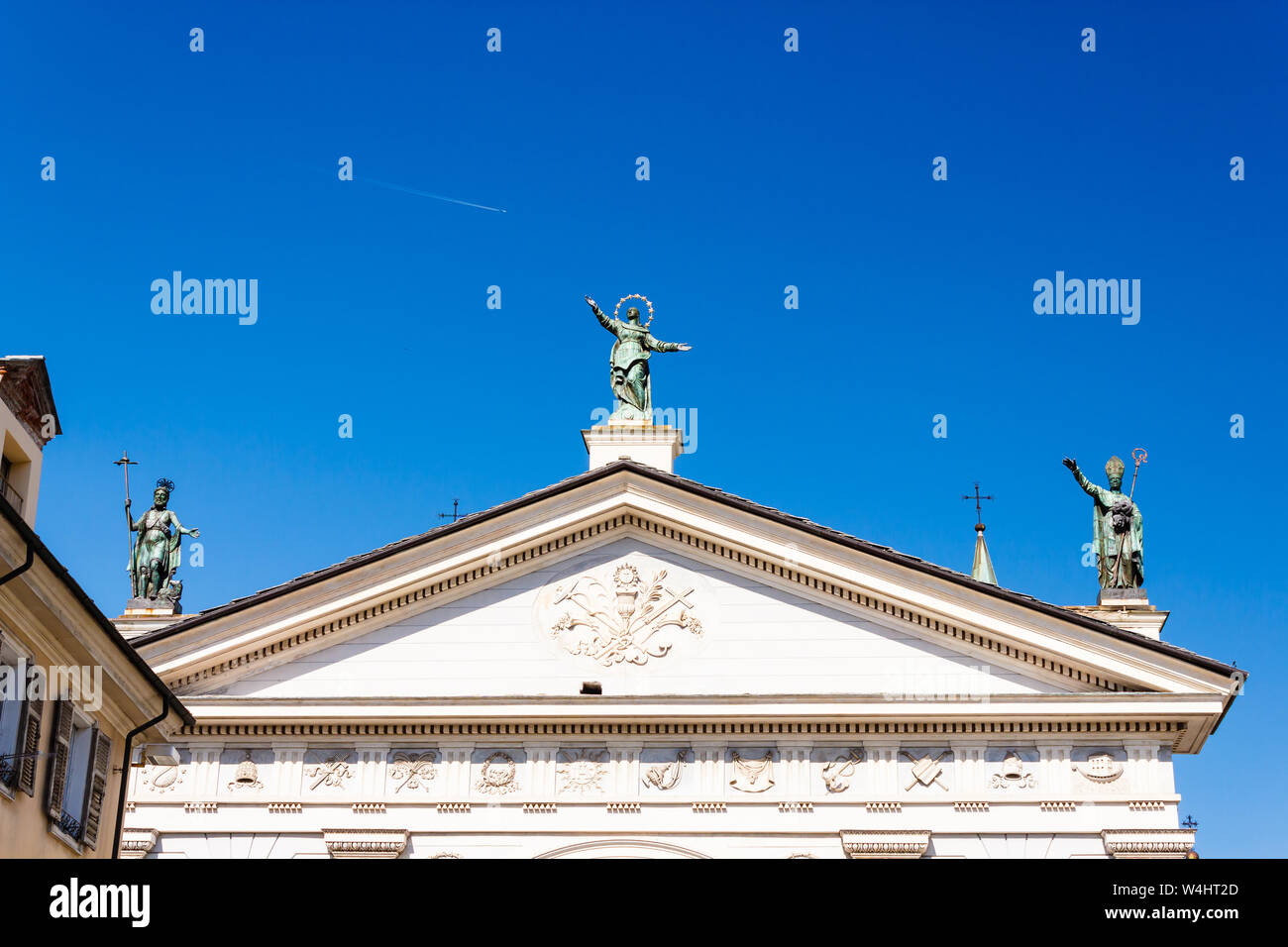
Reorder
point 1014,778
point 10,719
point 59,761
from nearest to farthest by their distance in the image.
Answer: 1. point 10,719
2. point 59,761
3. point 1014,778

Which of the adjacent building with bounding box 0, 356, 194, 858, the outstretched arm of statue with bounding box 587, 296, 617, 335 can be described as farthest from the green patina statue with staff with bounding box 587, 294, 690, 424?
the adjacent building with bounding box 0, 356, 194, 858

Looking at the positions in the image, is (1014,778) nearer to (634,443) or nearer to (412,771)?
(634,443)

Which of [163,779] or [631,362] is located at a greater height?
[631,362]

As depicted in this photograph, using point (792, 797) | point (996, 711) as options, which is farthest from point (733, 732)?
point (996, 711)

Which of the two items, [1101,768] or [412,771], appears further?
[412,771]

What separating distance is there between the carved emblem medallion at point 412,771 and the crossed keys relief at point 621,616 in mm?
2938

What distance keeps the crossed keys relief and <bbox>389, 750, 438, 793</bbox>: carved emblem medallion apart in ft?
9.64

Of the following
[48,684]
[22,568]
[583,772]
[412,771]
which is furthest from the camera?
[412,771]

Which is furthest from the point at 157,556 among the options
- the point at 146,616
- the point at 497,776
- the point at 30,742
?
the point at 30,742

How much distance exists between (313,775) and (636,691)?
557cm

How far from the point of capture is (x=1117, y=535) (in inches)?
1219

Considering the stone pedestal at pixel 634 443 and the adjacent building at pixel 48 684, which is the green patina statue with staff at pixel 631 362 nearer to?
the stone pedestal at pixel 634 443

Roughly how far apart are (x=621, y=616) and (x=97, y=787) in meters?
10.8
